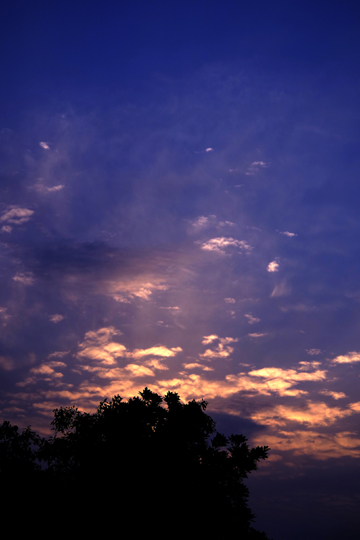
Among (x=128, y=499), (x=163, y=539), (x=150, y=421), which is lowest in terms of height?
(x=163, y=539)

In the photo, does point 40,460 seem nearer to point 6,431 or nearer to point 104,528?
point 6,431

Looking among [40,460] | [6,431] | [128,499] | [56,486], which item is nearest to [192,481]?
[128,499]

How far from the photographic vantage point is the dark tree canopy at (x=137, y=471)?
73.6ft

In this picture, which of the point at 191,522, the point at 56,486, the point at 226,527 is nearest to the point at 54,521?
the point at 56,486

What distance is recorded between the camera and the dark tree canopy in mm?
22438

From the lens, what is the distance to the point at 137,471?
24.9m

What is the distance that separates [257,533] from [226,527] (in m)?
3.56

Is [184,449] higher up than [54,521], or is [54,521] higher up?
[184,449]

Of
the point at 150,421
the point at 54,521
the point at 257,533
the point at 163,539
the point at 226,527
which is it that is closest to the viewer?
the point at 54,521

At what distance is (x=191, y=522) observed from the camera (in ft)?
79.3

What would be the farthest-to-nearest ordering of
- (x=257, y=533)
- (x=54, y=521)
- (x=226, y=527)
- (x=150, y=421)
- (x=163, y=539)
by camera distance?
(x=150, y=421) → (x=257, y=533) → (x=226, y=527) → (x=163, y=539) → (x=54, y=521)

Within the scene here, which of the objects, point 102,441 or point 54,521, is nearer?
point 54,521

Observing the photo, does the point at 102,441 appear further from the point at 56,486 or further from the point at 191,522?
the point at 191,522

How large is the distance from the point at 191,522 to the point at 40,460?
10766mm
